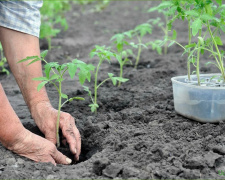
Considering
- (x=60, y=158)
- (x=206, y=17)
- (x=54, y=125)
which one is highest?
(x=206, y=17)

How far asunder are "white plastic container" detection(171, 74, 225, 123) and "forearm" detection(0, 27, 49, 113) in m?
1.01

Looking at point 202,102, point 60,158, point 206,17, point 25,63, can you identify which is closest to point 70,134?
point 60,158

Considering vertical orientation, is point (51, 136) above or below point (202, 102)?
below

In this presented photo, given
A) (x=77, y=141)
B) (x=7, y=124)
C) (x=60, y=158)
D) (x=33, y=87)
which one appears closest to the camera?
(x=7, y=124)

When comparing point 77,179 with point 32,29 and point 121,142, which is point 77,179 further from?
point 32,29

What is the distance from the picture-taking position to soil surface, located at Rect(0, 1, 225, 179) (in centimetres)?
191

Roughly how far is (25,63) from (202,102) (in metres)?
1.32

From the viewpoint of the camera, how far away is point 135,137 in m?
2.28

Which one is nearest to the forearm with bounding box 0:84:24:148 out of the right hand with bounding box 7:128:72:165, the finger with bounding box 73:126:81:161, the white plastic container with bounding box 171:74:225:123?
the right hand with bounding box 7:128:72:165

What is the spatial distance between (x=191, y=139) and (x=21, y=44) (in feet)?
4.66

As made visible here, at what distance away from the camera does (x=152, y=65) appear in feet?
14.8

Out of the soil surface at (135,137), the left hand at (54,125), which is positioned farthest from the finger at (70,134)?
the soil surface at (135,137)

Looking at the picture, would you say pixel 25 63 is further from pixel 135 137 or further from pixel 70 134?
pixel 135 137

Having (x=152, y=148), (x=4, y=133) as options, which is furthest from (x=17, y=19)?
(x=152, y=148)
